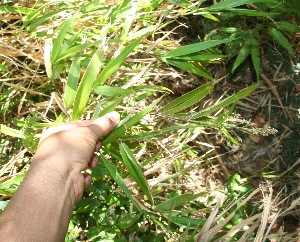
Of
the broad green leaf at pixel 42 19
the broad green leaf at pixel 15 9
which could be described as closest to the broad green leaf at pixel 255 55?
the broad green leaf at pixel 42 19

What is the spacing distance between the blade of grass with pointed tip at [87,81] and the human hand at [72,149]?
100mm

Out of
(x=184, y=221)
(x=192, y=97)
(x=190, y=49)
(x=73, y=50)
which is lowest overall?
(x=184, y=221)

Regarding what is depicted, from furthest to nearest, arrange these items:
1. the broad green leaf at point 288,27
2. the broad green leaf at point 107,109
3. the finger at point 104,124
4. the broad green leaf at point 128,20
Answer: the broad green leaf at point 288,27
the broad green leaf at point 128,20
the broad green leaf at point 107,109
the finger at point 104,124

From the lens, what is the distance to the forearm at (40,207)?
98 centimetres

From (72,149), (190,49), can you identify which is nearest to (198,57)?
(190,49)

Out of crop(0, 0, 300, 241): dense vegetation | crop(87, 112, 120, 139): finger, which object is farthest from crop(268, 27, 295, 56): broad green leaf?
crop(87, 112, 120, 139): finger

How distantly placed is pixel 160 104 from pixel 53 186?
3.08 ft

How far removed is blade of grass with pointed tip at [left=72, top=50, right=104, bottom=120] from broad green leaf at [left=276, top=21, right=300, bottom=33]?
0.84 metres

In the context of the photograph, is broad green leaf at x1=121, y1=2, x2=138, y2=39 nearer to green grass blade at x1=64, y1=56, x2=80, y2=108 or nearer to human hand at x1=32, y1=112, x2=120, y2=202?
green grass blade at x1=64, y1=56, x2=80, y2=108

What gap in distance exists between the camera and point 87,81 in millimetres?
1305

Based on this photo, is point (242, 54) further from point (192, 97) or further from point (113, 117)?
point (113, 117)

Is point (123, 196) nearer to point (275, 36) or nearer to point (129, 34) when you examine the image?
point (129, 34)

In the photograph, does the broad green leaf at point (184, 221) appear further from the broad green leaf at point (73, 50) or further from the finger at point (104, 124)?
the broad green leaf at point (73, 50)

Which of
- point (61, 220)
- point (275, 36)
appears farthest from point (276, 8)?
point (61, 220)
